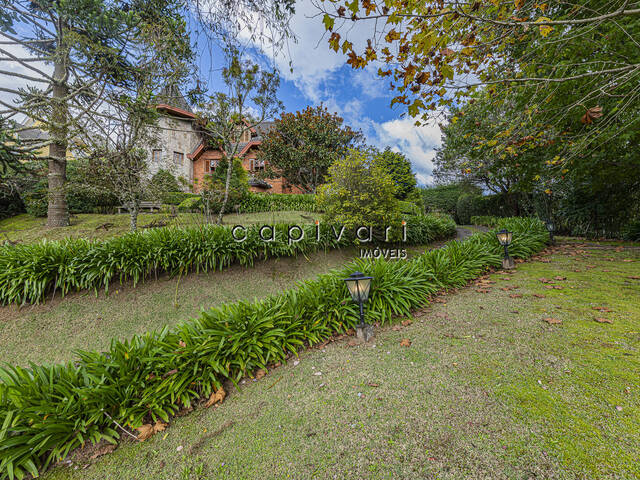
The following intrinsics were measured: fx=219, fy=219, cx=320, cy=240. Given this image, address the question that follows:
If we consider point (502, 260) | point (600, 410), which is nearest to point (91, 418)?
point (600, 410)

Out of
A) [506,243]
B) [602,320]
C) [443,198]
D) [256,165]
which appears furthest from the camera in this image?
[443,198]

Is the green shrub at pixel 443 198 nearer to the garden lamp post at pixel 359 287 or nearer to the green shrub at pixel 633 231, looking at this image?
the green shrub at pixel 633 231

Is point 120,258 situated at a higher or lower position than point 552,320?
Result: higher

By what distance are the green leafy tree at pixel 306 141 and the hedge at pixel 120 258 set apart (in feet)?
31.9

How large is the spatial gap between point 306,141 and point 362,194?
9.36m

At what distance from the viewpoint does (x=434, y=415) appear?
1.57 meters

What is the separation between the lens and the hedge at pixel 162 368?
152cm

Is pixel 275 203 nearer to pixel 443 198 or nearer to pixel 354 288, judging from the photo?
pixel 354 288

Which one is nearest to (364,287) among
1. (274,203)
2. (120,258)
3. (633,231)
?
(120,258)

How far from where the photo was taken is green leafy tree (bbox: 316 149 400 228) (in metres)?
5.57

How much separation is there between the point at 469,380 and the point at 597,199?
10812mm

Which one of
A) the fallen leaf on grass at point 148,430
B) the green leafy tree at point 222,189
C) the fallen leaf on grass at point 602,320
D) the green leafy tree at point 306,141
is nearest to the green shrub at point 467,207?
the green leafy tree at point 306,141

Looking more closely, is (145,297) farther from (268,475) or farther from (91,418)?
(268,475)

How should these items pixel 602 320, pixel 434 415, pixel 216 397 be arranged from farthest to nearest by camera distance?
pixel 602 320, pixel 216 397, pixel 434 415
